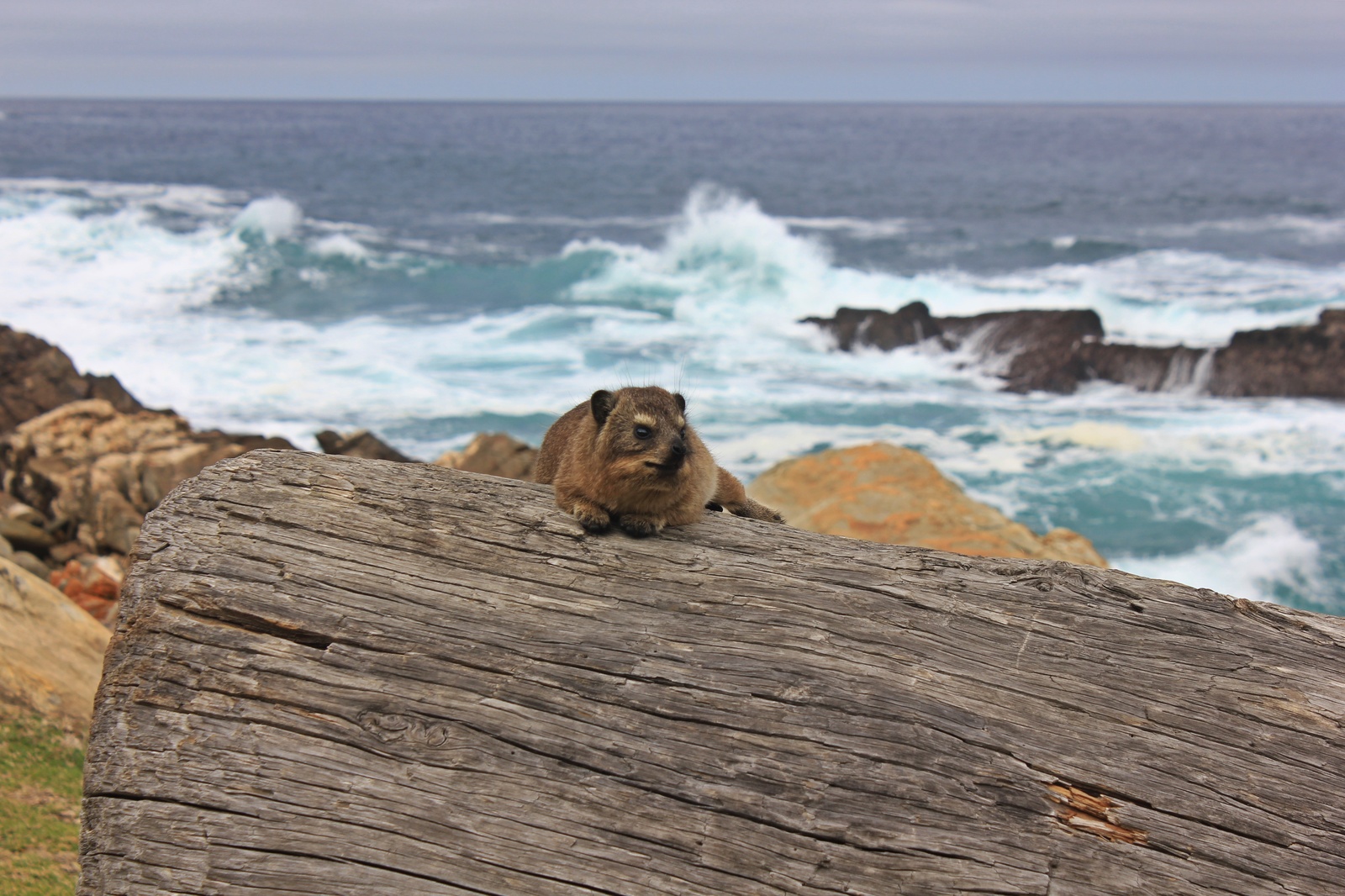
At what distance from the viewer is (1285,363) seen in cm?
2144

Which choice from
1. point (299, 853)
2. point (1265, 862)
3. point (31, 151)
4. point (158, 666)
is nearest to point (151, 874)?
point (299, 853)

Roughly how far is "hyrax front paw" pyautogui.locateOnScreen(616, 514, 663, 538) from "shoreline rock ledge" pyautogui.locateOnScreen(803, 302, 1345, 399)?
1990 centimetres

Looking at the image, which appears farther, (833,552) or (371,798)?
(833,552)

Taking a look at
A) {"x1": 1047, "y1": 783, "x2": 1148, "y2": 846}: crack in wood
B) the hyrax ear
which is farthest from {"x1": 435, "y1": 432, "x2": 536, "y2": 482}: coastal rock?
{"x1": 1047, "y1": 783, "x2": 1148, "y2": 846}: crack in wood

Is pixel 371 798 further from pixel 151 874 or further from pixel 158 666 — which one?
pixel 158 666

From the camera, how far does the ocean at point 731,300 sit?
17.4m

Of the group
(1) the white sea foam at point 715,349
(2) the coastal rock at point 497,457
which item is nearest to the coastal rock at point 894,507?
(2) the coastal rock at point 497,457

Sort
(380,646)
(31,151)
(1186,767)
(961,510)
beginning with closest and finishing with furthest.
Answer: (1186,767), (380,646), (961,510), (31,151)

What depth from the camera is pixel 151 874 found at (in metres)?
3.18

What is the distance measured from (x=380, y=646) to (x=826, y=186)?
63740 millimetres

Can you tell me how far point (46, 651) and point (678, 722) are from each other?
5.03 meters

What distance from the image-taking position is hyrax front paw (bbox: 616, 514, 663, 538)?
425 centimetres

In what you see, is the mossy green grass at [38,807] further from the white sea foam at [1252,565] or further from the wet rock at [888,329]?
the wet rock at [888,329]

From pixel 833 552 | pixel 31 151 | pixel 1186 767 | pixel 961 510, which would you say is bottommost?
pixel 961 510
